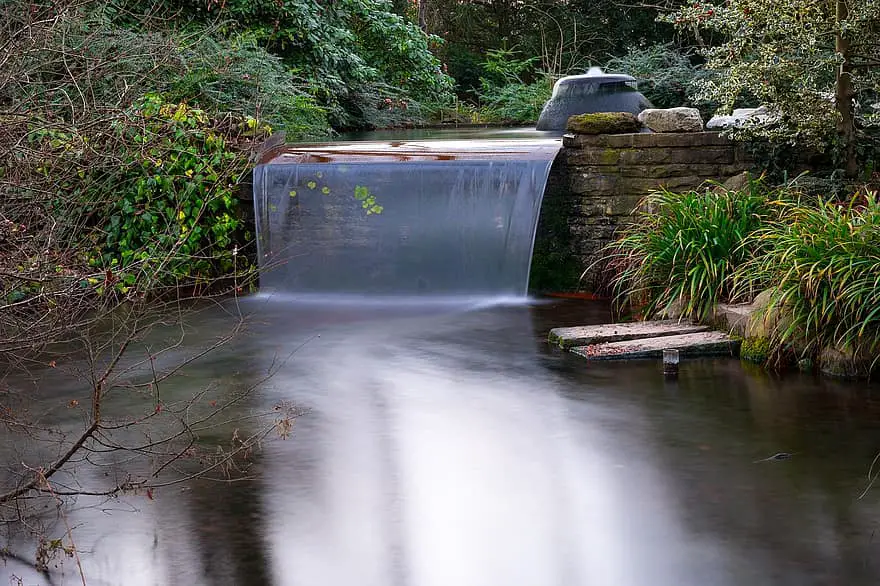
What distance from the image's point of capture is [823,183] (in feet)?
27.8

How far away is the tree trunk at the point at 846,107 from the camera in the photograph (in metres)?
8.56

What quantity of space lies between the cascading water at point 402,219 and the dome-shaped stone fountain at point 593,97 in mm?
2525

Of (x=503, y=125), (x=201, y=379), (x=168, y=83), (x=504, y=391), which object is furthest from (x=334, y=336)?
(x=503, y=125)

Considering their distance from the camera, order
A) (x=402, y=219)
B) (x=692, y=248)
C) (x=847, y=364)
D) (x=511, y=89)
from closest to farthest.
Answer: (x=847, y=364) → (x=692, y=248) → (x=402, y=219) → (x=511, y=89)

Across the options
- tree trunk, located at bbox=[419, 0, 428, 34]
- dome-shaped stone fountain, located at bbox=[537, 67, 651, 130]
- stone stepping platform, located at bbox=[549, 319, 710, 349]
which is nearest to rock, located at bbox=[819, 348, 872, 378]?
stone stepping platform, located at bbox=[549, 319, 710, 349]

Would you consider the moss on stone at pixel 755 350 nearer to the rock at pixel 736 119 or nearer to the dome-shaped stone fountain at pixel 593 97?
the rock at pixel 736 119

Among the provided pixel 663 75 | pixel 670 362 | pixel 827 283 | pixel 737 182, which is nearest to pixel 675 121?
pixel 737 182

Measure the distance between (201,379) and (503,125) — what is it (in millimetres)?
11856

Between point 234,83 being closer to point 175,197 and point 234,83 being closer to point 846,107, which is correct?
point 175,197

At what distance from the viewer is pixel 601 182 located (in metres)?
9.43

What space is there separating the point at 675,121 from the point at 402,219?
8.12ft

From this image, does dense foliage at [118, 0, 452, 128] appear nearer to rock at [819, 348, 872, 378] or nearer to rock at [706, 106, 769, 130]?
rock at [706, 106, 769, 130]

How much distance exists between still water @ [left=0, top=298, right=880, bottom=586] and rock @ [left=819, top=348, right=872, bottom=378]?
196 mm

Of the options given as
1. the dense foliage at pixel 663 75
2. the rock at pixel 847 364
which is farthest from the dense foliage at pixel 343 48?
the rock at pixel 847 364
